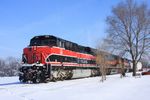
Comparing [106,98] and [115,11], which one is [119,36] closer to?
[115,11]

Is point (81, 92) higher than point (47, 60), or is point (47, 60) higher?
point (47, 60)

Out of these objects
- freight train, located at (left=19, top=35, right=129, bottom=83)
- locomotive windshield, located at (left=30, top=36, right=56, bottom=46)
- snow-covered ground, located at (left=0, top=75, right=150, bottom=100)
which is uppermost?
locomotive windshield, located at (left=30, top=36, right=56, bottom=46)

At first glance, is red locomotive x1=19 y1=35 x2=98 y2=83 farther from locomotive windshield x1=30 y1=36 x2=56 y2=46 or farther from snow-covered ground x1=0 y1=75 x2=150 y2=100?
snow-covered ground x1=0 y1=75 x2=150 y2=100

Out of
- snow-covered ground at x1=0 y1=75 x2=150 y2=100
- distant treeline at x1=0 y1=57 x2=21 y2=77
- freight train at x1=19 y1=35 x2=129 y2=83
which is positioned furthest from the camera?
distant treeline at x1=0 y1=57 x2=21 y2=77

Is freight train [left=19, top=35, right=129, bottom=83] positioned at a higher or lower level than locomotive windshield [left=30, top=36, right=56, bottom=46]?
lower

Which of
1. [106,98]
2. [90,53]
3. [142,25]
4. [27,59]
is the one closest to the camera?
[106,98]

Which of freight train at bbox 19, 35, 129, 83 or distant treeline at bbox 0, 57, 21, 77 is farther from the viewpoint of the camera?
distant treeline at bbox 0, 57, 21, 77

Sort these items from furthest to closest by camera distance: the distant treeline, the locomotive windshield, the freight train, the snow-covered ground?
1. the distant treeline
2. the locomotive windshield
3. the freight train
4. the snow-covered ground

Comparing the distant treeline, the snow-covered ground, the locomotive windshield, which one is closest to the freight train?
the locomotive windshield

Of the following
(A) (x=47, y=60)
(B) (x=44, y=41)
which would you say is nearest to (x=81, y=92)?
(A) (x=47, y=60)

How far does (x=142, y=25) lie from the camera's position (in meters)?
42.7

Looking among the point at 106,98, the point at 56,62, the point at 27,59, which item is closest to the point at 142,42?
the point at 56,62

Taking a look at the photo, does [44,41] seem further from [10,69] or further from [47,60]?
[10,69]

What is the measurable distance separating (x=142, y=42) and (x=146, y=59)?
3055 mm
